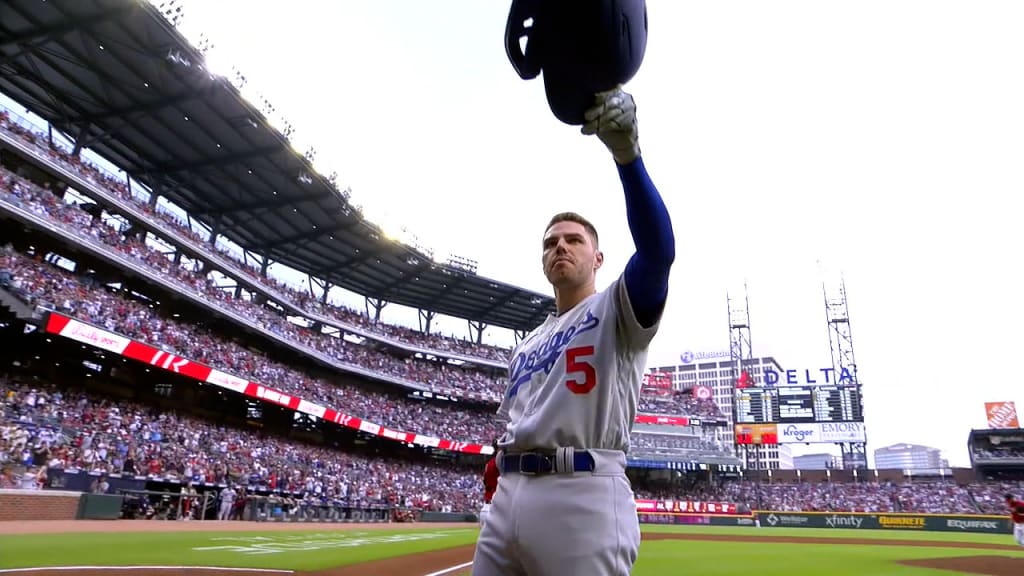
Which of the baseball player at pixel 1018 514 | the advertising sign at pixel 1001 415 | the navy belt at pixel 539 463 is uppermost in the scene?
the advertising sign at pixel 1001 415

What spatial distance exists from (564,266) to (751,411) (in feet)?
171

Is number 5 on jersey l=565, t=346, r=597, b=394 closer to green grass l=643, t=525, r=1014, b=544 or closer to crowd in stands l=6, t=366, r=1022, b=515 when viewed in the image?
crowd in stands l=6, t=366, r=1022, b=515

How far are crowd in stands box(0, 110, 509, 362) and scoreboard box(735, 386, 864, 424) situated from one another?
2094 cm

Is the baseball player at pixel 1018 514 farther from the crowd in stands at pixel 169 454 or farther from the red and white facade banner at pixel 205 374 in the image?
the red and white facade banner at pixel 205 374

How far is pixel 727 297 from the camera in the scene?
63750 millimetres

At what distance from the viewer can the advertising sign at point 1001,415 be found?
48.0 m

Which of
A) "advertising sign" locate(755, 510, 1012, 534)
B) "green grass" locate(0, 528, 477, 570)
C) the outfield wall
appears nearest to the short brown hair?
"green grass" locate(0, 528, 477, 570)

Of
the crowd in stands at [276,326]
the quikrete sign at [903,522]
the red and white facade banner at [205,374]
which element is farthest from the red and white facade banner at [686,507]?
the red and white facade banner at [205,374]

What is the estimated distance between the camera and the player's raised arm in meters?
1.88

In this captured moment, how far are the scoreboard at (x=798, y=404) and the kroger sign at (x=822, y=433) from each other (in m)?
0.40

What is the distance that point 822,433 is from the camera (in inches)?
1855

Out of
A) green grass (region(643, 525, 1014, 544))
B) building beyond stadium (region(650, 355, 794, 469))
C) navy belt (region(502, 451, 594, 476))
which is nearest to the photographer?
navy belt (region(502, 451, 594, 476))

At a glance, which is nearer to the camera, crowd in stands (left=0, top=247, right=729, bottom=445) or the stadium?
the stadium

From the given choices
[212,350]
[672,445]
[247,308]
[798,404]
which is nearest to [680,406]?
[672,445]
